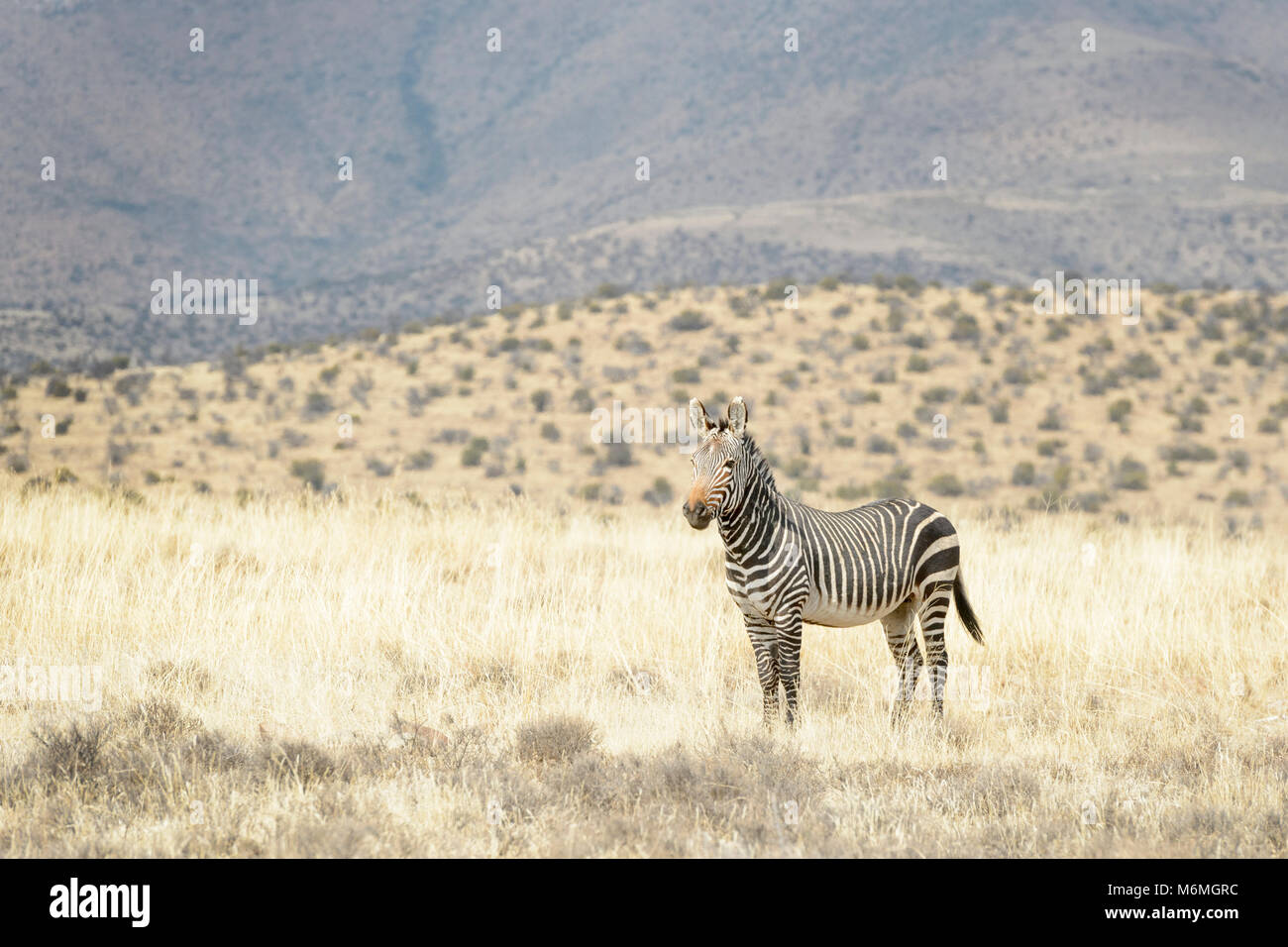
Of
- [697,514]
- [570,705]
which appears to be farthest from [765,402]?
[697,514]

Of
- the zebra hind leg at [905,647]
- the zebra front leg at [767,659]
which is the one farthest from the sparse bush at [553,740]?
the zebra hind leg at [905,647]

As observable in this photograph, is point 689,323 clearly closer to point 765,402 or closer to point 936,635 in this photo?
point 765,402

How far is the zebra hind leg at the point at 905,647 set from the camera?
8.00 meters

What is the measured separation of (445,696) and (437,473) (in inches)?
955

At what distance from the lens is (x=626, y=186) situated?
6299 inches

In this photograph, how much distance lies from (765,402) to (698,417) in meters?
30.7

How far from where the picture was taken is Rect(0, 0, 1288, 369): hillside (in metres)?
101

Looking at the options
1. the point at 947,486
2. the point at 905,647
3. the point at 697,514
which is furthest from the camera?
the point at 947,486

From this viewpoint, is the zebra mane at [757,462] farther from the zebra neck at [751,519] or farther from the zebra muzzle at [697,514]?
the zebra muzzle at [697,514]

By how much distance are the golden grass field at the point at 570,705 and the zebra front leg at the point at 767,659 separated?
0.20m

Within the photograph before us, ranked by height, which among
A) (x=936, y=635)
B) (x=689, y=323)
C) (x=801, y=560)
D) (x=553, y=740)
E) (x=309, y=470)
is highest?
(x=689, y=323)

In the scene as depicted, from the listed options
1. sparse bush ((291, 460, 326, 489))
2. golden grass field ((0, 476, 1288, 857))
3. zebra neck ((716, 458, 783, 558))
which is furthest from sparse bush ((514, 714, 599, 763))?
sparse bush ((291, 460, 326, 489))

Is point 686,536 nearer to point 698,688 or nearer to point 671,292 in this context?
point 698,688

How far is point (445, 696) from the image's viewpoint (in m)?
7.99
